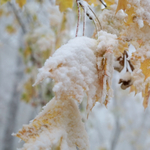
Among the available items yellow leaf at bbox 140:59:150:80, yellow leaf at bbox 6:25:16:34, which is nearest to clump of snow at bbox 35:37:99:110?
yellow leaf at bbox 140:59:150:80

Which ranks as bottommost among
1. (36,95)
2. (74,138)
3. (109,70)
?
(74,138)

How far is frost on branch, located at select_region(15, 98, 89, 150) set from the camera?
39cm

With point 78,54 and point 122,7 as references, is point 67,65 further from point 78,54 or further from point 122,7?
point 122,7

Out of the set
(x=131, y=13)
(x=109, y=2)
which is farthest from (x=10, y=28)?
(x=131, y=13)

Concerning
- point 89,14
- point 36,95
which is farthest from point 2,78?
point 89,14

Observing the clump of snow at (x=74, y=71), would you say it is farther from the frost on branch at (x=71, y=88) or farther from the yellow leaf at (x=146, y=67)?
the yellow leaf at (x=146, y=67)

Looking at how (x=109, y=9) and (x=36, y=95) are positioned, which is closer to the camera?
(x=109, y=9)

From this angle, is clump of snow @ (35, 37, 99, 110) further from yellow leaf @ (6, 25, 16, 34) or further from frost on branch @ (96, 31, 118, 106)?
yellow leaf @ (6, 25, 16, 34)

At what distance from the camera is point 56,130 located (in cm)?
41

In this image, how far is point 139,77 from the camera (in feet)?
1.93

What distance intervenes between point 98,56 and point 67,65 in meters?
0.08

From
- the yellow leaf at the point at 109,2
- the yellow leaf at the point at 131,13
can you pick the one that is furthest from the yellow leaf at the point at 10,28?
the yellow leaf at the point at 131,13

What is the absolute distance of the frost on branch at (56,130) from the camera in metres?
0.39

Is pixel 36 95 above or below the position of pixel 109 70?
above
